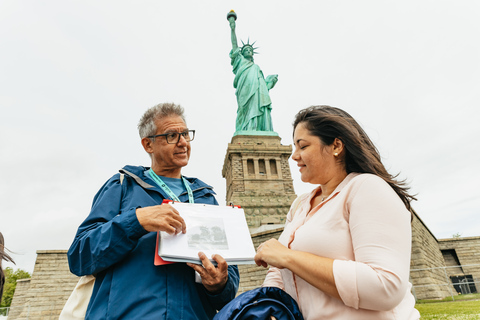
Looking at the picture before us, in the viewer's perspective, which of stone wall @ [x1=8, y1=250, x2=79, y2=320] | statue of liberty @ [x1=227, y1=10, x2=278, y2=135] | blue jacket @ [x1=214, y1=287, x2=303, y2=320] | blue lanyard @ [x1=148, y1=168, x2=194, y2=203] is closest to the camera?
blue jacket @ [x1=214, y1=287, x2=303, y2=320]

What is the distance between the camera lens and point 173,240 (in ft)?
5.94

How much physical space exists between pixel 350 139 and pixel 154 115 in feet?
4.87

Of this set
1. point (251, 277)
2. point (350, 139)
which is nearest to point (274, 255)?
point (350, 139)

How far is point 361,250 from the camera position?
142 cm

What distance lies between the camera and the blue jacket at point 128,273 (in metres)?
1.77

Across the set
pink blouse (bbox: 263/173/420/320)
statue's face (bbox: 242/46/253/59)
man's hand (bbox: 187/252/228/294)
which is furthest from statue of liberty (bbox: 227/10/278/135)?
pink blouse (bbox: 263/173/420/320)

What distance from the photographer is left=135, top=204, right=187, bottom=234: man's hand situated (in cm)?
176

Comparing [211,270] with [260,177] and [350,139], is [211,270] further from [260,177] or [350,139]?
[260,177]

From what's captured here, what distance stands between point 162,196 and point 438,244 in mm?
21101

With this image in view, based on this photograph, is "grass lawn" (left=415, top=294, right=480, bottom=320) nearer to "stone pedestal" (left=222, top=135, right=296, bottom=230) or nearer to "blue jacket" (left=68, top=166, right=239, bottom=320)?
"blue jacket" (left=68, top=166, right=239, bottom=320)

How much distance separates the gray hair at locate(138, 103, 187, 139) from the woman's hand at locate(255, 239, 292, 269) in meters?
1.28

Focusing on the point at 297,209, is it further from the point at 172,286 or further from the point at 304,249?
the point at 172,286

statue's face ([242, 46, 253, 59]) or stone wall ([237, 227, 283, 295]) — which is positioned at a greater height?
statue's face ([242, 46, 253, 59])

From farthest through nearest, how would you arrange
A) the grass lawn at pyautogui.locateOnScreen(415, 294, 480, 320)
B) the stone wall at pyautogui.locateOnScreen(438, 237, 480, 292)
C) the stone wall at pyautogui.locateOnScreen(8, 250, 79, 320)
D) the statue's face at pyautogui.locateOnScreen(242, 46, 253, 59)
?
the statue's face at pyautogui.locateOnScreen(242, 46, 253, 59) < the stone wall at pyautogui.locateOnScreen(438, 237, 480, 292) < the stone wall at pyautogui.locateOnScreen(8, 250, 79, 320) < the grass lawn at pyautogui.locateOnScreen(415, 294, 480, 320)
